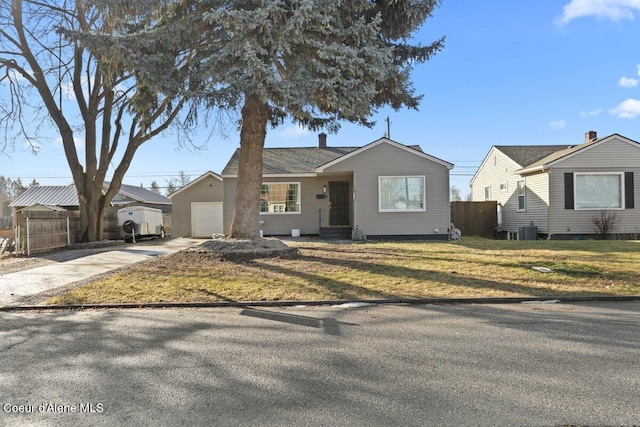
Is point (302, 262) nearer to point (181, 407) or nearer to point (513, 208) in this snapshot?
point (181, 407)

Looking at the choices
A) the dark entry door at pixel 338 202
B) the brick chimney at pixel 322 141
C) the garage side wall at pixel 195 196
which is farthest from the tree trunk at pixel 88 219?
the brick chimney at pixel 322 141

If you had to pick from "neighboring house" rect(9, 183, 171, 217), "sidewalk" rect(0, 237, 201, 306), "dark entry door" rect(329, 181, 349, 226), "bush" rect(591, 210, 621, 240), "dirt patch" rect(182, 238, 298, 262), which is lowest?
"sidewalk" rect(0, 237, 201, 306)

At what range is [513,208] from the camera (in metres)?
20.6

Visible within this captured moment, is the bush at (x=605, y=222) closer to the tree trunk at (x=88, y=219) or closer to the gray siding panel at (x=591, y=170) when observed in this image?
the gray siding panel at (x=591, y=170)

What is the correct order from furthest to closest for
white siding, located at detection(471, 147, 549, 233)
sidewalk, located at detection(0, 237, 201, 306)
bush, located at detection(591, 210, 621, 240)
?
1. white siding, located at detection(471, 147, 549, 233)
2. bush, located at detection(591, 210, 621, 240)
3. sidewalk, located at detection(0, 237, 201, 306)

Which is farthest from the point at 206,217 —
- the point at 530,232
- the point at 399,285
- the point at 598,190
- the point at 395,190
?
the point at 598,190

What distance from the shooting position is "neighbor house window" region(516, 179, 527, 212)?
19.6 metres

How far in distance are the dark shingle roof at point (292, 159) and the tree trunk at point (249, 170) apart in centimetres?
735

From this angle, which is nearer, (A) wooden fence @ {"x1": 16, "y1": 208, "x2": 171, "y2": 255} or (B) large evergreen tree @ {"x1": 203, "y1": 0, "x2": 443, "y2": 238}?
(B) large evergreen tree @ {"x1": 203, "y1": 0, "x2": 443, "y2": 238}

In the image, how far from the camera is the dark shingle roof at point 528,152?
2031 cm

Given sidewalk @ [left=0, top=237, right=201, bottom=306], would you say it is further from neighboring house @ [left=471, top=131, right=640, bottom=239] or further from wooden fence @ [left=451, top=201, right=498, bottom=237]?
neighboring house @ [left=471, top=131, right=640, bottom=239]

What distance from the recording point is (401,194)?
17.7 m

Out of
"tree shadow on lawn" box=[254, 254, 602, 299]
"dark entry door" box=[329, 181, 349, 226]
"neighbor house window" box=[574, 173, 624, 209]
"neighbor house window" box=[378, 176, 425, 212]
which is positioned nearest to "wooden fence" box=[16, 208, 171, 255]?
"tree shadow on lawn" box=[254, 254, 602, 299]

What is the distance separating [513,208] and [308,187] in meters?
10.3
